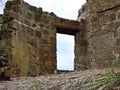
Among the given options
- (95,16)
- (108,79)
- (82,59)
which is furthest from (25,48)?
(108,79)

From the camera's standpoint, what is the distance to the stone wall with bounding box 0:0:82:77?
7297mm

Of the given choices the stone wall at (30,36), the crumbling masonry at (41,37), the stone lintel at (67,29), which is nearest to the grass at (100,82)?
the crumbling masonry at (41,37)

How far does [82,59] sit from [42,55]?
4.40 ft

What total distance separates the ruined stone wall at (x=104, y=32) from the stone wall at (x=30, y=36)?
1150mm

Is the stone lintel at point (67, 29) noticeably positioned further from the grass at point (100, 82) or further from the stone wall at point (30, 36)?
the grass at point (100, 82)

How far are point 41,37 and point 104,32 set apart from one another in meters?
1.71

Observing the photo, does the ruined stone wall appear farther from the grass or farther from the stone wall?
the grass

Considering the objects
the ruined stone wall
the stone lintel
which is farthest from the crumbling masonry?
the stone lintel

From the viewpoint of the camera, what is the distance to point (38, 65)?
8336mm

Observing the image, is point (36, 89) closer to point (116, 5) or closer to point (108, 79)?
point (108, 79)

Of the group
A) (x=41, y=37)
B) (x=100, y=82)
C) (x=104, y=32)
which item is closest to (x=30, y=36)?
(x=41, y=37)

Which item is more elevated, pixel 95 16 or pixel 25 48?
pixel 95 16

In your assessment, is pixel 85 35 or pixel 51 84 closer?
pixel 51 84

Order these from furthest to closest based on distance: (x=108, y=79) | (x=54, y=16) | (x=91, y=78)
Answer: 1. (x=54, y=16)
2. (x=91, y=78)
3. (x=108, y=79)
